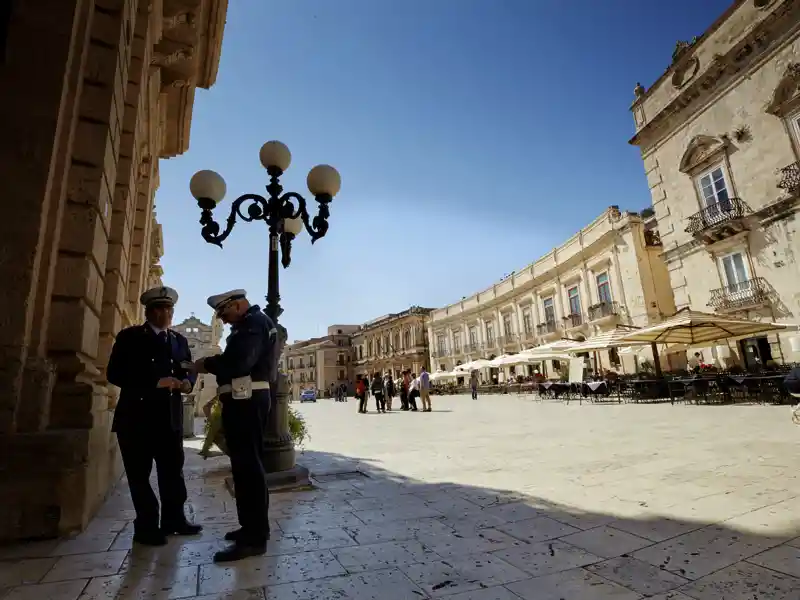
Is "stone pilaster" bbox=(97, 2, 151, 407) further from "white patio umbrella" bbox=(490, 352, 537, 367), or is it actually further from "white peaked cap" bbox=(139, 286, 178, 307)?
"white patio umbrella" bbox=(490, 352, 537, 367)

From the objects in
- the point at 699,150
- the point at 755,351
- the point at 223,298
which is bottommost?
the point at 223,298

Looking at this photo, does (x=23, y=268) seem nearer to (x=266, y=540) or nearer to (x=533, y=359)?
(x=266, y=540)

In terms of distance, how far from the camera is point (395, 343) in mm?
55625

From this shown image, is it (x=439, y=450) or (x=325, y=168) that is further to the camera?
(x=439, y=450)

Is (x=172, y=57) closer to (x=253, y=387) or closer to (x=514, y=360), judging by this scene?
(x=253, y=387)

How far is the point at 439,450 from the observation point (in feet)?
19.7

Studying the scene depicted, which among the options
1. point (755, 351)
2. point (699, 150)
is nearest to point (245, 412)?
point (755, 351)

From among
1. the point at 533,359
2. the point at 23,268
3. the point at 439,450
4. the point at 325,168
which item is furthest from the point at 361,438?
the point at 533,359

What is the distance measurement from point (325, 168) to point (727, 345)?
622 inches

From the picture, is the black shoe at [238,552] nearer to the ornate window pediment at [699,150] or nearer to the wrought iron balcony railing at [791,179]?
the wrought iron balcony railing at [791,179]

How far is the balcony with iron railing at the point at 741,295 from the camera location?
1423cm

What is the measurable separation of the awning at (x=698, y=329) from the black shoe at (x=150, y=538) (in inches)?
475

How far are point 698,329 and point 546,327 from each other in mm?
18298

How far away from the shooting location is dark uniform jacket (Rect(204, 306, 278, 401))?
251cm
